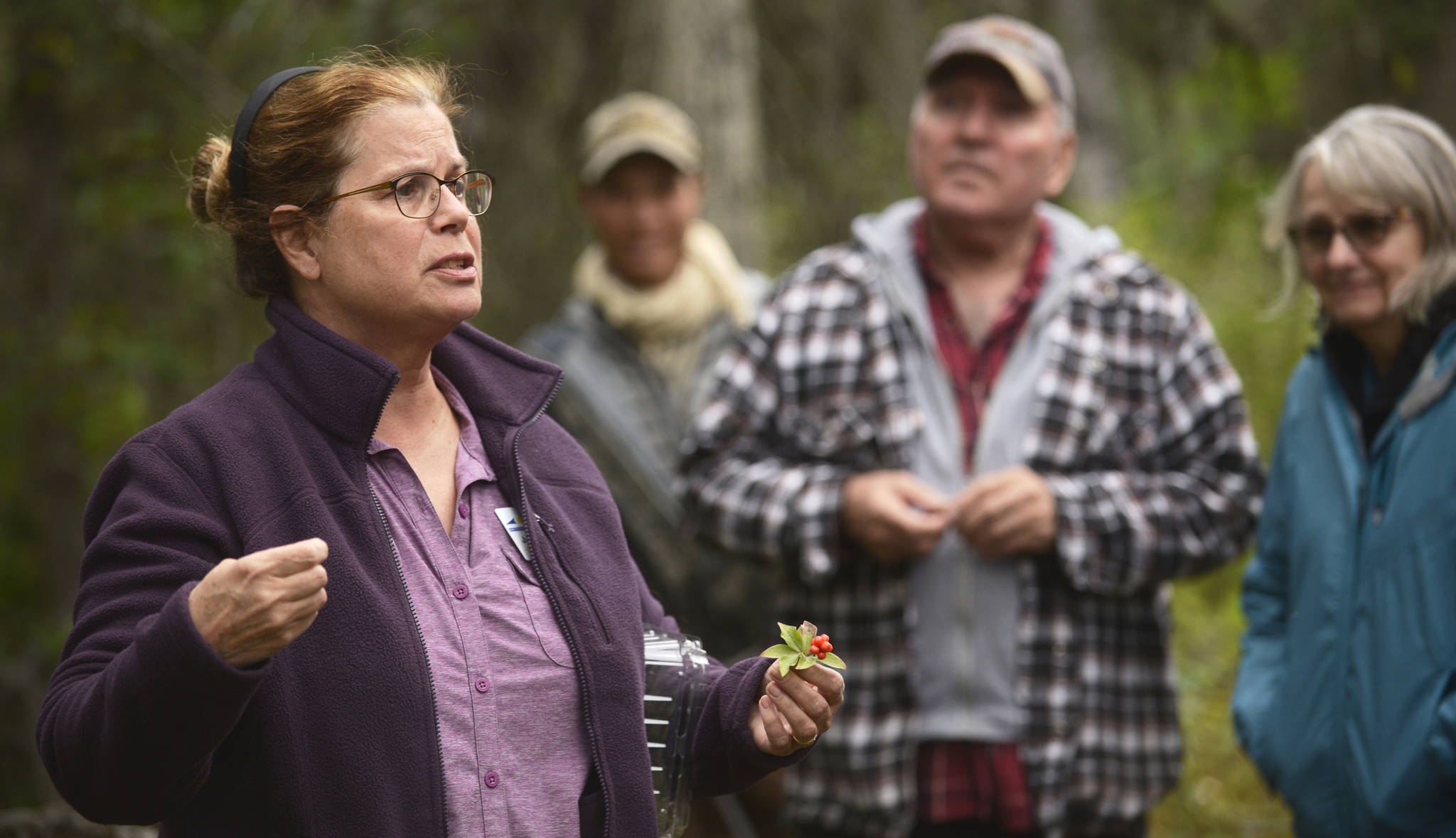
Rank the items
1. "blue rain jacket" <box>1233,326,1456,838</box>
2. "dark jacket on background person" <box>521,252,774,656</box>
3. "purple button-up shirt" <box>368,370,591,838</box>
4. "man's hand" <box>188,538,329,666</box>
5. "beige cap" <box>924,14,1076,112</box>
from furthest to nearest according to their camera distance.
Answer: "dark jacket on background person" <box>521,252,774,656</box> → "beige cap" <box>924,14,1076,112</box> → "blue rain jacket" <box>1233,326,1456,838</box> → "purple button-up shirt" <box>368,370,591,838</box> → "man's hand" <box>188,538,329,666</box>

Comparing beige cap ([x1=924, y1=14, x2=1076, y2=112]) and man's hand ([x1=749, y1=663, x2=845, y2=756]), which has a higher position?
beige cap ([x1=924, y1=14, x2=1076, y2=112])

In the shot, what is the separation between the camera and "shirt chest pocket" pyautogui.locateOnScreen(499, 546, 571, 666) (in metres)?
1.84

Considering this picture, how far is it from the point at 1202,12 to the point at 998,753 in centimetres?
479

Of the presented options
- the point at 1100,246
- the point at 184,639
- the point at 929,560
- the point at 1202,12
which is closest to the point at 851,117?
the point at 1202,12

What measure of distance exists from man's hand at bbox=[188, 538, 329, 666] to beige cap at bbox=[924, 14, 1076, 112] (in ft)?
7.84

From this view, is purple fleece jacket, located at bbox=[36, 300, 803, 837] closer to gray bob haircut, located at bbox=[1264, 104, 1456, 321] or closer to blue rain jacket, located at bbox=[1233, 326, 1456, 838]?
blue rain jacket, located at bbox=[1233, 326, 1456, 838]

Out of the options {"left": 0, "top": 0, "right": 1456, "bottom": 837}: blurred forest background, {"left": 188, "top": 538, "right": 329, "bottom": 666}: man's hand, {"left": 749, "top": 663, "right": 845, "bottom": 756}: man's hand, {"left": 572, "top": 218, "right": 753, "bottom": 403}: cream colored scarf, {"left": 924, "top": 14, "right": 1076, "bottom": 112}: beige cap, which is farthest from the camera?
{"left": 0, "top": 0, "right": 1456, "bottom": 837}: blurred forest background

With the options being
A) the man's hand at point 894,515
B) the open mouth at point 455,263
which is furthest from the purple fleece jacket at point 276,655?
the man's hand at point 894,515

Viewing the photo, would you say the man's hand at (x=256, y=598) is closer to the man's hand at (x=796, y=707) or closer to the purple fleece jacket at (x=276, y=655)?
the purple fleece jacket at (x=276, y=655)

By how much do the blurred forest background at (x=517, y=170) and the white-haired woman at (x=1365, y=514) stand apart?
0.38m

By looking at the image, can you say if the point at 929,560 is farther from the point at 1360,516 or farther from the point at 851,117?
the point at 851,117

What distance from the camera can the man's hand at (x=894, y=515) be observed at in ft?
A: 9.53

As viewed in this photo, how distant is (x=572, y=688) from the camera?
185 cm

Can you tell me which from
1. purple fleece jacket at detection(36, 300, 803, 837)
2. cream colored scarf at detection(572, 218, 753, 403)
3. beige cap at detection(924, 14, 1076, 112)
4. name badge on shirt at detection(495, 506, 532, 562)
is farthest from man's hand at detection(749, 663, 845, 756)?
cream colored scarf at detection(572, 218, 753, 403)
